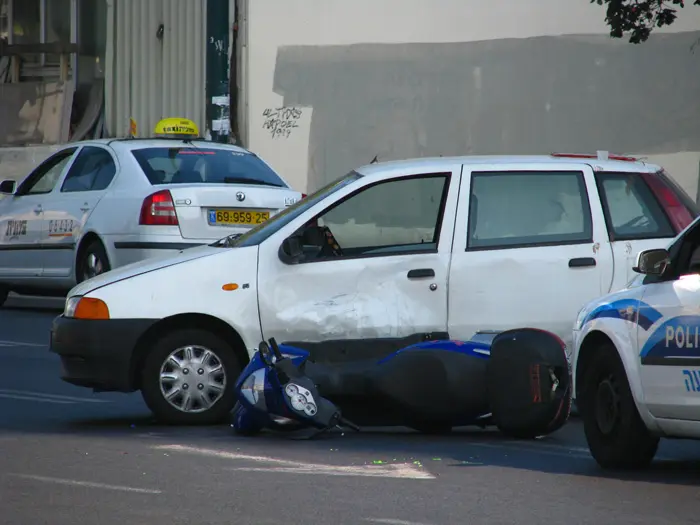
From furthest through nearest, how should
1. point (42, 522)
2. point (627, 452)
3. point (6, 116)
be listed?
1. point (6, 116)
2. point (627, 452)
3. point (42, 522)

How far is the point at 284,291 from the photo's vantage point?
8914 mm

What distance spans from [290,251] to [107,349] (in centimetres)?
114

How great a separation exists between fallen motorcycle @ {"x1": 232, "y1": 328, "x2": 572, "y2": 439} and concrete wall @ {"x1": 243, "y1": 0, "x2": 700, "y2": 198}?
14644 mm

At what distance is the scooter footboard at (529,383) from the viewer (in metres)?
8.23

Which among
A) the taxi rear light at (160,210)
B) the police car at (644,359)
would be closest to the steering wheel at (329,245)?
the police car at (644,359)

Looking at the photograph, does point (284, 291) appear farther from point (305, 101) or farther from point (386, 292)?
point (305, 101)

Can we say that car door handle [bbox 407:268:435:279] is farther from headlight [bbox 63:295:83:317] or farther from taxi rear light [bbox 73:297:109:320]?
headlight [bbox 63:295:83:317]

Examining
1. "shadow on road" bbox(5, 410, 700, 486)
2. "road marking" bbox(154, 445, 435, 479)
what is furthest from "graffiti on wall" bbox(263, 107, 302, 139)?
"road marking" bbox(154, 445, 435, 479)

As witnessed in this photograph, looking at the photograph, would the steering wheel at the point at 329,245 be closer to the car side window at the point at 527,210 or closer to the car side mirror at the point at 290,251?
the car side mirror at the point at 290,251

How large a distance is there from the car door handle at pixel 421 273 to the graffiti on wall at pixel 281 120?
14768 mm

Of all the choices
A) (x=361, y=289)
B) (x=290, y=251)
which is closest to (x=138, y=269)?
(x=290, y=251)

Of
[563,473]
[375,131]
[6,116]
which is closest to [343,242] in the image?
[563,473]

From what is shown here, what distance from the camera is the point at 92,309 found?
8.88 metres

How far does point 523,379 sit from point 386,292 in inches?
41.6
